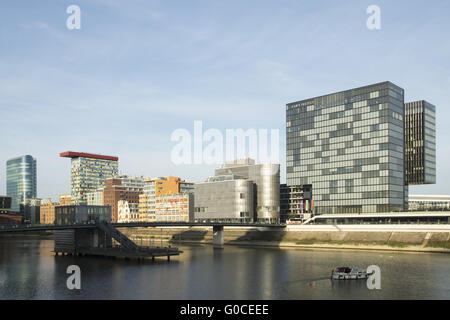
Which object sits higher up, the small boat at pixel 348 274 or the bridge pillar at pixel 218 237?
the small boat at pixel 348 274

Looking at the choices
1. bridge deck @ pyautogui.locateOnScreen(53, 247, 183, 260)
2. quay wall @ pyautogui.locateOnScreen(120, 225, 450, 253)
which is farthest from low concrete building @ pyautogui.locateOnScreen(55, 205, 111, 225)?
quay wall @ pyautogui.locateOnScreen(120, 225, 450, 253)

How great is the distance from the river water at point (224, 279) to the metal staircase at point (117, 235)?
Answer: 34.0 feet

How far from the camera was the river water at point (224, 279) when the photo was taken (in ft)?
227

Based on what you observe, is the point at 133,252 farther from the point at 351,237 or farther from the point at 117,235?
the point at 351,237

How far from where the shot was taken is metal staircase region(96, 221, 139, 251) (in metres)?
129

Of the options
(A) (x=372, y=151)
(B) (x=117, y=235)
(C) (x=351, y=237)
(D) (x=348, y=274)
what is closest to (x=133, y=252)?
(B) (x=117, y=235)

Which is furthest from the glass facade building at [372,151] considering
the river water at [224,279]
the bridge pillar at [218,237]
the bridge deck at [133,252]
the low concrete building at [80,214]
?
the low concrete building at [80,214]

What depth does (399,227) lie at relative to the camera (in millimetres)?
149000

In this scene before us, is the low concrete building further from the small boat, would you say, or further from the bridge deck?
the small boat

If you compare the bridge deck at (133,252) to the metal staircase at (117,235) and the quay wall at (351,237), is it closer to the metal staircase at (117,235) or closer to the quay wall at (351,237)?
the metal staircase at (117,235)

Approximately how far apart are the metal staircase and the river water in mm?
10362

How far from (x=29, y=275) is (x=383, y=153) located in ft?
454
